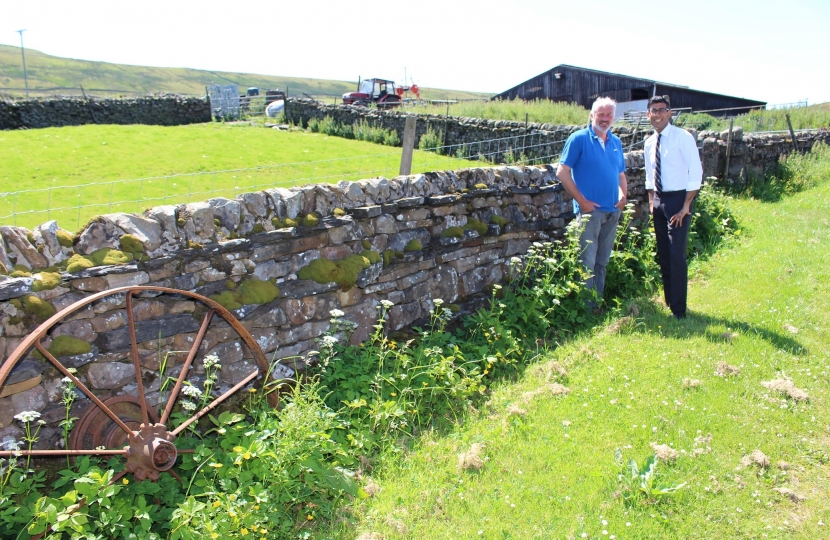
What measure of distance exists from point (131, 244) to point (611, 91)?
32970 millimetres

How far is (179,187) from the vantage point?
11289 millimetres

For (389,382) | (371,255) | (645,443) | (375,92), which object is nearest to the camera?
(645,443)

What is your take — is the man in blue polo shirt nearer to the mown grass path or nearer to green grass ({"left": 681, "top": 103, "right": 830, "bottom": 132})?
the mown grass path

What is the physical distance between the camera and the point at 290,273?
4703mm

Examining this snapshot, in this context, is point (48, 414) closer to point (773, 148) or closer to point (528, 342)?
point (528, 342)

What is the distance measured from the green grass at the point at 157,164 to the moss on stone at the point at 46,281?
5311 millimetres

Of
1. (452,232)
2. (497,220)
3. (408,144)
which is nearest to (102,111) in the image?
(408,144)

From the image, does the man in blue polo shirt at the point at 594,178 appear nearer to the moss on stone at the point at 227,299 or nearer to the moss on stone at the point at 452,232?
the moss on stone at the point at 452,232

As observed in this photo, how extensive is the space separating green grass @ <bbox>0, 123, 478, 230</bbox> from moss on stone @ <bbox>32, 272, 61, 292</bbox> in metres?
5.31

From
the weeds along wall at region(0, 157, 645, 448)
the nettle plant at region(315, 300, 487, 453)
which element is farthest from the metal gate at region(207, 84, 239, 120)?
the nettle plant at region(315, 300, 487, 453)

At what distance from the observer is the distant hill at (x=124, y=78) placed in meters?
134

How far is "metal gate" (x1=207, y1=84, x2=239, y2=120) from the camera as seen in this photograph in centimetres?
2767

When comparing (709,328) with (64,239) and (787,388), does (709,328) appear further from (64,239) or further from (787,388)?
(64,239)

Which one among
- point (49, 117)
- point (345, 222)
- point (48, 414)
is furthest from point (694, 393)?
point (49, 117)
